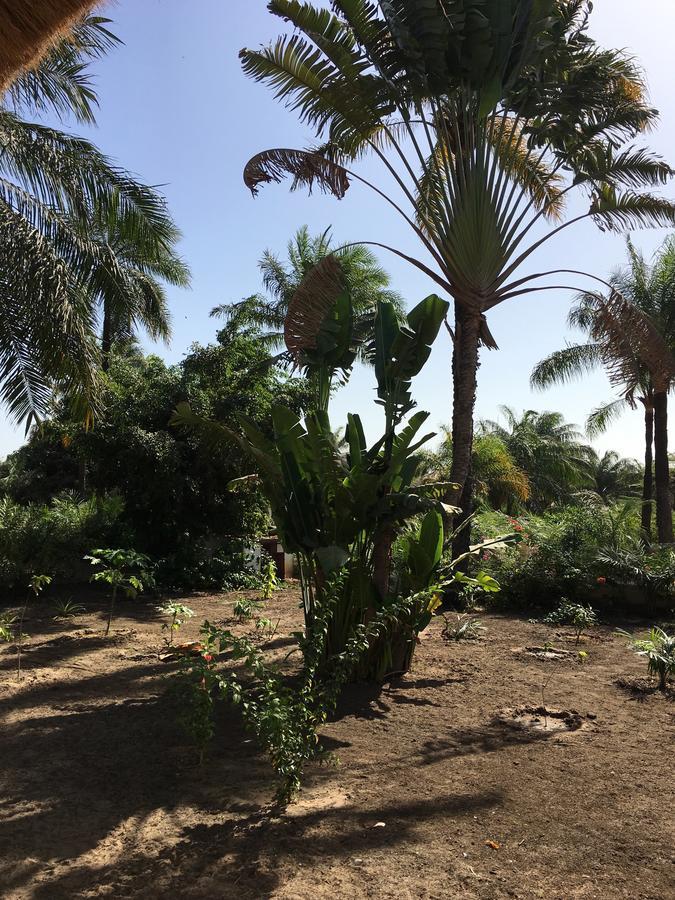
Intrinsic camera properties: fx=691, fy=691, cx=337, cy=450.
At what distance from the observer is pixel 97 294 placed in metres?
9.98

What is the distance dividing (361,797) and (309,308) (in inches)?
221

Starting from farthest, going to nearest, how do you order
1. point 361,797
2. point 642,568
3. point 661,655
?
point 642,568 < point 661,655 < point 361,797

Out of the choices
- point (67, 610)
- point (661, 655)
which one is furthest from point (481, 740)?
point (67, 610)

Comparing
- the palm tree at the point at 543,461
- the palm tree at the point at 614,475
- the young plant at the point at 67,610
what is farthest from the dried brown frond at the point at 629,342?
the palm tree at the point at 614,475

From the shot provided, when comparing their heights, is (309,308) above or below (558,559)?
above

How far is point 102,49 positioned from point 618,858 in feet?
35.6

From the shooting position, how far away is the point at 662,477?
63.3 feet

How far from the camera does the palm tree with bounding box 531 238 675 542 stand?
9125mm

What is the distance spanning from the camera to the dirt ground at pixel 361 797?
3137 mm

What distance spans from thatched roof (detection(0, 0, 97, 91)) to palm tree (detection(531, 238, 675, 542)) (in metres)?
7.09

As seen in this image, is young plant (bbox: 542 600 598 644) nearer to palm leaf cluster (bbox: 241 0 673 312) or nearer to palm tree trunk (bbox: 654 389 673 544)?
palm leaf cluster (bbox: 241 0 673 312)

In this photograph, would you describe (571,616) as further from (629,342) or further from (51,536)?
(51,536)

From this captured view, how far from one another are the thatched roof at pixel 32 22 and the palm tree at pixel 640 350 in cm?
709

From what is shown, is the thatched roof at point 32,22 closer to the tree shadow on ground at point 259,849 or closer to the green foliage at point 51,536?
the tree shadow on ground at point 259,849
